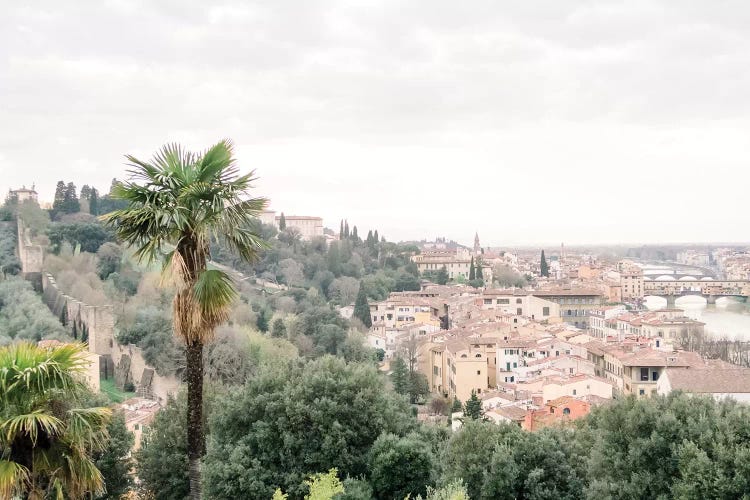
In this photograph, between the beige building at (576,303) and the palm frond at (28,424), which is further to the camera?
the beige building at (576,303)

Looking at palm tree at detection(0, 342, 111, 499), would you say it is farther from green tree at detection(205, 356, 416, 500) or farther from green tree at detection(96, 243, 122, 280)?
green tree at detection(96, 243, 122, 280)

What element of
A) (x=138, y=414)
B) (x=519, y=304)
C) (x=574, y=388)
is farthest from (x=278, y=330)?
(x=519, y=304)

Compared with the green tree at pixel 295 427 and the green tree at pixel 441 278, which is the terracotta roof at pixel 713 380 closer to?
the green tree at pixel 295 427

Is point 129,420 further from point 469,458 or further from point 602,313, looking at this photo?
point 602,313

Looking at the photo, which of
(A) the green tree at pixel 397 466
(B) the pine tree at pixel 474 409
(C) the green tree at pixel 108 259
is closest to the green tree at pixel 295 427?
(A) the green tree at pixel 397 466

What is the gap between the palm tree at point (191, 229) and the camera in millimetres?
7188

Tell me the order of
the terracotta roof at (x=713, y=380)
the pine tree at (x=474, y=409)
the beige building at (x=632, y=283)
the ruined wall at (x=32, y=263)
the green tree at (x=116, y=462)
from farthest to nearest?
the beige building at (x=632, y=283) → the ruined wall at (x=32, y=263) → the pine tree at (x=474, y=409) → the terracotta roof at (x=713, y=380) → the green tree at (x=116, y=462)

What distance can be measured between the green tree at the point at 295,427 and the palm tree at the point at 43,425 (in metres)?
5.09

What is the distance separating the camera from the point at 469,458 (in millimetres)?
12375

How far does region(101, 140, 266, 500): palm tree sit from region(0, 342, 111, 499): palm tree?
103cm

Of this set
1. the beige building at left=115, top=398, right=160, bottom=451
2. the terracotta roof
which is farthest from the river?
the beige building at left=115, top=398, right=160, bottom=451

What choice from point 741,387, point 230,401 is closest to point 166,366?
point 230,401

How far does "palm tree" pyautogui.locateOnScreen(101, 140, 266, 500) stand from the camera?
7188 mm

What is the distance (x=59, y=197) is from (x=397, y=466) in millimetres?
62996
